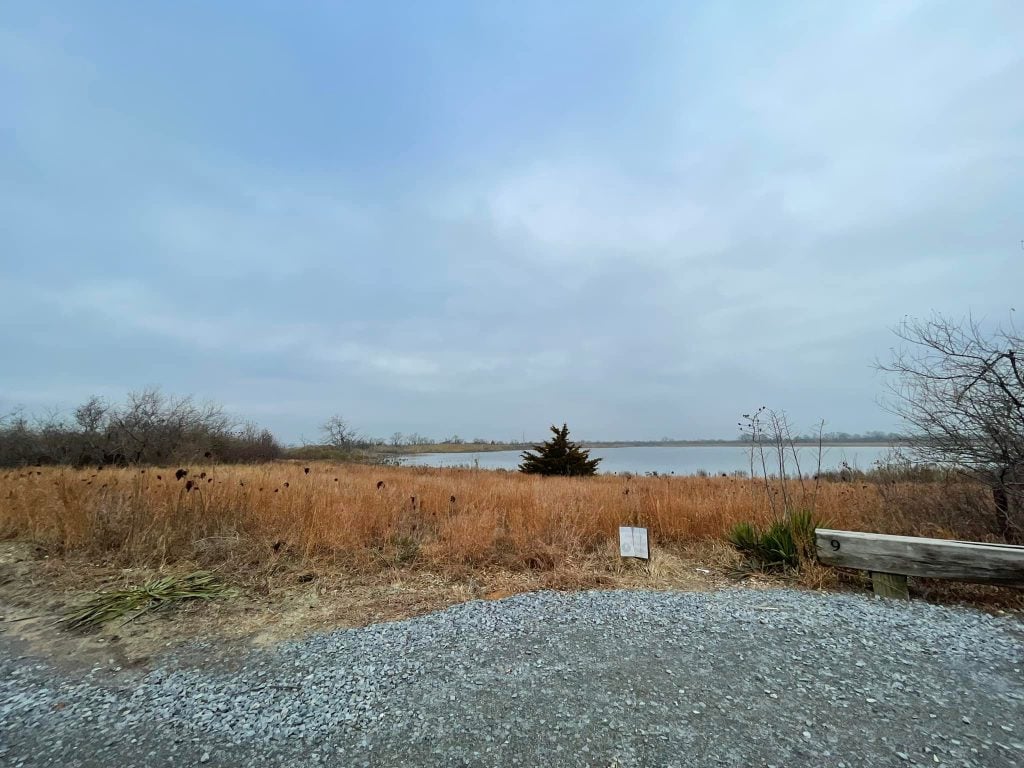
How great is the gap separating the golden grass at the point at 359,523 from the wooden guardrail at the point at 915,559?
65.4 inches

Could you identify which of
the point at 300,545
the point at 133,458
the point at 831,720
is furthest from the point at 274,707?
the point at 133,458

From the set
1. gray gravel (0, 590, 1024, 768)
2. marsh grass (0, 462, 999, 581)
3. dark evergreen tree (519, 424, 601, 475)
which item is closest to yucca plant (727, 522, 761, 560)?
marsh grass (0, 462, 999, 581)

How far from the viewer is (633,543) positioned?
506 centimetres

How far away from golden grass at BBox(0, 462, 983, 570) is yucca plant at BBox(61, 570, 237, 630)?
560 millimetres

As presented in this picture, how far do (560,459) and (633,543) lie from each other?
1337 centimetres

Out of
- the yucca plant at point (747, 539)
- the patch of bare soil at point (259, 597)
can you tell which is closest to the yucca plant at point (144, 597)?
the patch of bare soil at point (259, 597)

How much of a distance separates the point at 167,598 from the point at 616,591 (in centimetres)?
391

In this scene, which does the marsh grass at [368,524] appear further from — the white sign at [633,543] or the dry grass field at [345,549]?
the white sign at [633,543]

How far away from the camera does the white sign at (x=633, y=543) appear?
16.3ft

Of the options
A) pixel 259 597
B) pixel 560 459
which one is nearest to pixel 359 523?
pixel 259 597

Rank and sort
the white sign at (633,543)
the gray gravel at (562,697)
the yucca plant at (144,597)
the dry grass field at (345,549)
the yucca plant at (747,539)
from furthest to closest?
the yucca plant at (747,539), the white sign at (633,543), the dry grass field at (345,549), the yucca plant at (144,597), the gray gravel at (562,697)

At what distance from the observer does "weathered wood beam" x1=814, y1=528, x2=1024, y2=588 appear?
356 cm

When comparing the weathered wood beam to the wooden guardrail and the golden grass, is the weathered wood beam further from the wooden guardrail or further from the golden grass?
the golden grass

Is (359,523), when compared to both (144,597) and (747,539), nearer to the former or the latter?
(144,597)
